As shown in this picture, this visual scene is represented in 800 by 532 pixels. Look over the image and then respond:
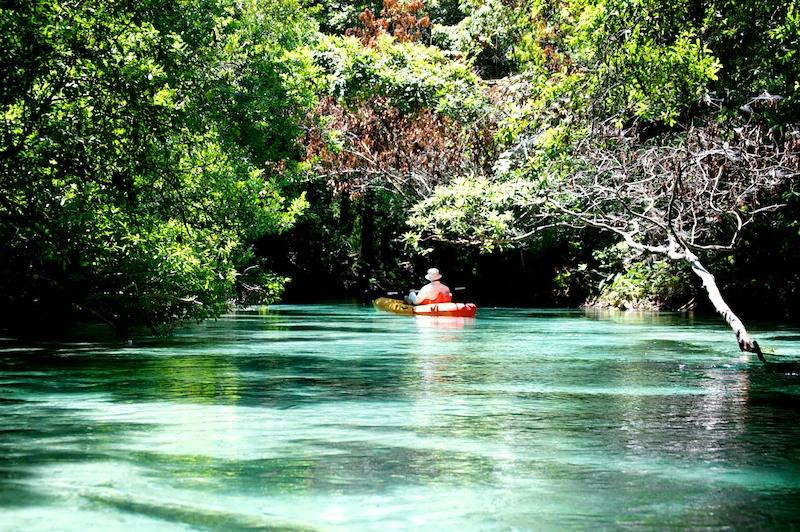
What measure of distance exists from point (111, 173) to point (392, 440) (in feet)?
20.7

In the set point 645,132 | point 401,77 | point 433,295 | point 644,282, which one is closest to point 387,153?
point 401,77

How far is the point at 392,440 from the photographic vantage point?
820 cm

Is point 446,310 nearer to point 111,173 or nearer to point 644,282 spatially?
point 644,282

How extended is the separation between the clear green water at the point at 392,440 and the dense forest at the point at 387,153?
82.8 inches

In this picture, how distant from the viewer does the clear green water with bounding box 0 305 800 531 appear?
232 inches

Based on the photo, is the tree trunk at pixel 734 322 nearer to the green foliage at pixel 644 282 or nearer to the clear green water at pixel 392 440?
the clear green water at pixel 392 440

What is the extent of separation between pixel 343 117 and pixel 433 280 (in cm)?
867

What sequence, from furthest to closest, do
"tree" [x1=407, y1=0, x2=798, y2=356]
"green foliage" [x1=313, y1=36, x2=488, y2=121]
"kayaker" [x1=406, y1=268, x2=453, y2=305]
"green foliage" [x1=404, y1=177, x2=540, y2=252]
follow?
"green foliage" [x1=313, y1=36, x2=488, y2=121] < "kayaker" [x1=406, y1=268, x2=453, y2=305] < "green foliage" [x1=404, y1=177, x2=540, y2=252] < "tree" [x1=407, y1=0, x2=798, y2=356]

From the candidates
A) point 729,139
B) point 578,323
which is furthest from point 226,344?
point 729,139

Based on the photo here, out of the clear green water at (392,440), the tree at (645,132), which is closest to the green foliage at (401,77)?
the tree at (645,132)

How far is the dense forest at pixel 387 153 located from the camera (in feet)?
40.4

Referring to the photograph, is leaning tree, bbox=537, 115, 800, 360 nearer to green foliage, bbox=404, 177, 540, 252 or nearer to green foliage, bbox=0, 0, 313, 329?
green foliage, bbox=404, 177, 540, 252

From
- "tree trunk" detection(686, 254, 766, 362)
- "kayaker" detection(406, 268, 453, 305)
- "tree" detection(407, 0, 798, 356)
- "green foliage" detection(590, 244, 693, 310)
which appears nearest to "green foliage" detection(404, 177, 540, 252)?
"tree" detection(407, 0, 798, 356)

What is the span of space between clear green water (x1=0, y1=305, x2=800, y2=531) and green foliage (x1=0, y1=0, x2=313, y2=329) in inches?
46.5
